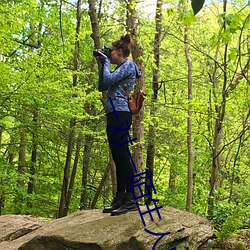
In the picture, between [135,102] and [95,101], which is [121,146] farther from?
[95,101]

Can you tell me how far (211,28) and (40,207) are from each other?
365 inches

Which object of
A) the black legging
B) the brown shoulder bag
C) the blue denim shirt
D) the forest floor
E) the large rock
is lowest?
the forest floor

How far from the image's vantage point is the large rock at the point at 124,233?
347cm

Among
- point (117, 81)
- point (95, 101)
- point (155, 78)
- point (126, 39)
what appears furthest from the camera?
point (155, 78)

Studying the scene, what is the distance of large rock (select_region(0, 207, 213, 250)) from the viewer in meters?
3.47

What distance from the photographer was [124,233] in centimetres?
361

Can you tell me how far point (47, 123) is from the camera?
9.99 metres

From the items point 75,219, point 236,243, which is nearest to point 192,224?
point 236,243

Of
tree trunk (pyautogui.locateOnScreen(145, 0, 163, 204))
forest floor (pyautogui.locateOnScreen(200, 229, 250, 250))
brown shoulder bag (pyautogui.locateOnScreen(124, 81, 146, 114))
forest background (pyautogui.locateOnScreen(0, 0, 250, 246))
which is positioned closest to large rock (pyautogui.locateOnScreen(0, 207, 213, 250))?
forest floor (pyautogui.locateOnScreen(200, 229, 250, 250))

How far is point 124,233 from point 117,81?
5.25ft

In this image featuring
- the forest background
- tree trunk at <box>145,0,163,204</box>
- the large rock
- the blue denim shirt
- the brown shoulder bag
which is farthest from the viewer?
tree trunk at <box>145,0,163,204</box>

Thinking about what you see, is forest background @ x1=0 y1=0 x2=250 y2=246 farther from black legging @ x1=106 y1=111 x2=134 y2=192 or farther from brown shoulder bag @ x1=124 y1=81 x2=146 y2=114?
brown shoulder bag @ x1=124 y1=81 x2=146 y2=114

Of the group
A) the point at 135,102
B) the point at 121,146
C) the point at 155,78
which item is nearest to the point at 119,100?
the point at 135,102

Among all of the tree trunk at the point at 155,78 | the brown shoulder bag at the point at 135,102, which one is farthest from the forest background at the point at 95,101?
the brown shoulder bag at the point at 135,102
